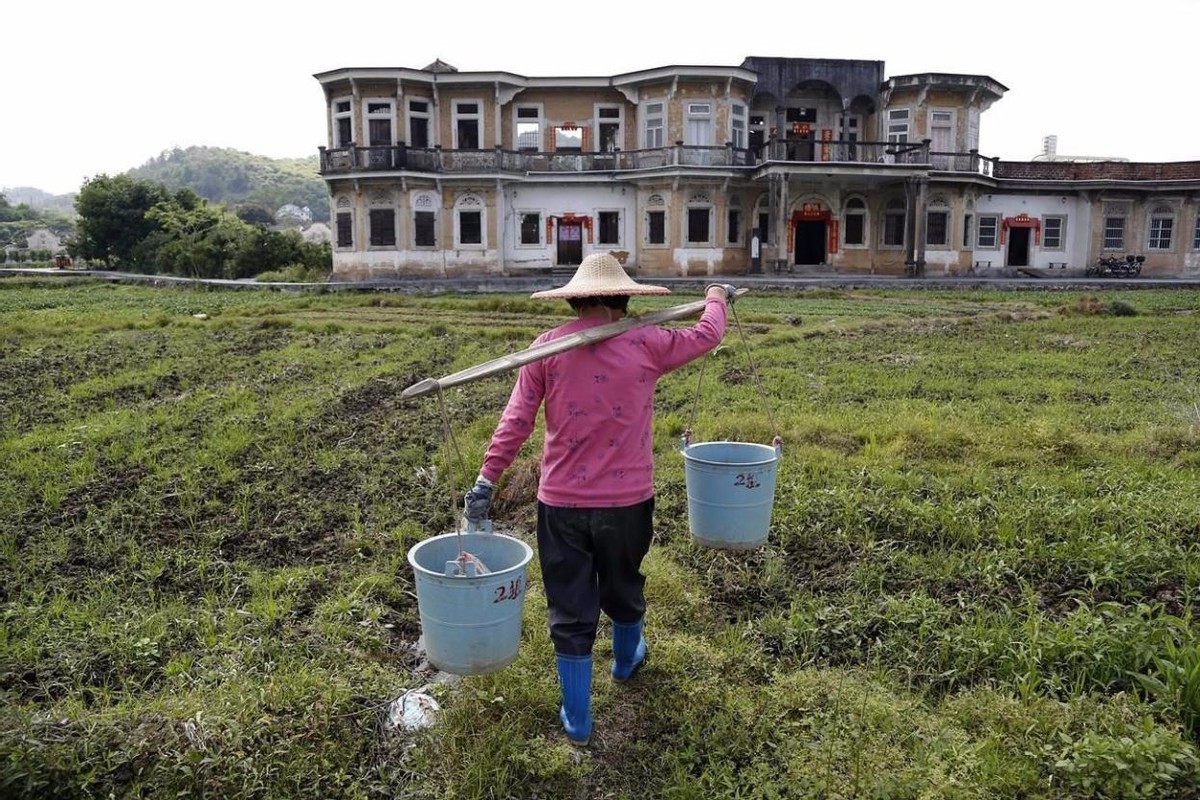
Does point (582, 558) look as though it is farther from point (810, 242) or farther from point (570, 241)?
point (810, 242)

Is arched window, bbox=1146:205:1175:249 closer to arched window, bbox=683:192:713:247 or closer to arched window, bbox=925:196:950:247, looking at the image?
arched window, bbox=925:196:950:247

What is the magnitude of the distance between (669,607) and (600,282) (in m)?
1.92

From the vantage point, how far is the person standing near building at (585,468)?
3.52 m

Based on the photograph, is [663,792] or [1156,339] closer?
[663,792]

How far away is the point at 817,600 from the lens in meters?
4.69

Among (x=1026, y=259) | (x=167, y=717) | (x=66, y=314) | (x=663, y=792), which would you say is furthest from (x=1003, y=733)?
(x=1026, y=259)

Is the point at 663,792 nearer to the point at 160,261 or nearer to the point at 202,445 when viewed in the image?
the point at 202,445

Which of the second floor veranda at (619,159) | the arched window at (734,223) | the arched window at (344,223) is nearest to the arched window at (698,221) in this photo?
the arched window at (734,223)

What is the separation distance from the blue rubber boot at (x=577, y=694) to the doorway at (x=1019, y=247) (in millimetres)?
34084

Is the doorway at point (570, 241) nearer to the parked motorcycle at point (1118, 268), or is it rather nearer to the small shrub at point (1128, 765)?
the parked motorcycle at point (1118, 268)

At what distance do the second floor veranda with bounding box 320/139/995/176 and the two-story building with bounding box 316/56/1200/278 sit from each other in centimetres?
7

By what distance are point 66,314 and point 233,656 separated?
62.8ft

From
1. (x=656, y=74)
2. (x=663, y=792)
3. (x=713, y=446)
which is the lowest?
(x=663, y=792)

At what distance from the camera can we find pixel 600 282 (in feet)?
12.1
